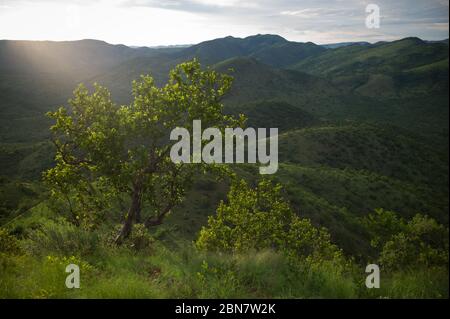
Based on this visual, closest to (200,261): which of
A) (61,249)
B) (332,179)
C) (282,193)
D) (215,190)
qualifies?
(61,249)

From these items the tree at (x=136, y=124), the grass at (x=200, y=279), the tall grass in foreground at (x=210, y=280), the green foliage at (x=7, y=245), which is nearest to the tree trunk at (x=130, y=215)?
the tree at (x=136, y=124)

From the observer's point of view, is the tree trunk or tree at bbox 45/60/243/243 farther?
the tree trunk

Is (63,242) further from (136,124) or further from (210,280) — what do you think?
(210,280)

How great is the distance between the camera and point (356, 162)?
258 feet

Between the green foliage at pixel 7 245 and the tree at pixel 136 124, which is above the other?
the tree at pixel 136 124

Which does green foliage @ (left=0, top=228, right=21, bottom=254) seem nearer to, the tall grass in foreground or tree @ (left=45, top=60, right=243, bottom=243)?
the tall grass in foreground

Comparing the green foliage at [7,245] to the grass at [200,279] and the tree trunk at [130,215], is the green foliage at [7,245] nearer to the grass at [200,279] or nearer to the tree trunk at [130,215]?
the grass at [200,279]

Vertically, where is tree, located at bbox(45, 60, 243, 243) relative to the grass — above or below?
above

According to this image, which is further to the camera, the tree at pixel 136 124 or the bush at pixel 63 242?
the tree at pixel 136 124

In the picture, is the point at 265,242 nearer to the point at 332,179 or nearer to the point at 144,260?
the point at 144,260

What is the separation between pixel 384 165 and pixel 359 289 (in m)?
82.8

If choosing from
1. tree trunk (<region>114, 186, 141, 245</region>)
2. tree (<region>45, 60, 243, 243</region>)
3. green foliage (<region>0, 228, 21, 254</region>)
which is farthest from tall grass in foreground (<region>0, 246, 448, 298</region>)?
tree (<region>45, 60, 243, 243</region>)

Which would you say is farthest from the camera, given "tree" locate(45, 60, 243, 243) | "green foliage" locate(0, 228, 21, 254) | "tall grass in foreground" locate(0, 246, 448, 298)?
"tree" locate(45, 60, 243, 243)

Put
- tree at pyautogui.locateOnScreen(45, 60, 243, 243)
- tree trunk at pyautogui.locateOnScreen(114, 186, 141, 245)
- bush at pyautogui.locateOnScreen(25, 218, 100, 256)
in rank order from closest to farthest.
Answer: bush at pyautogui.locateOnScreen(25, 218, 100, 256) → tree at pyautogui.locateOnScreen(45, 60, 243, 243) → tree trunk at pyautogui.locateOnScreen(114, 186, 141, 245)
